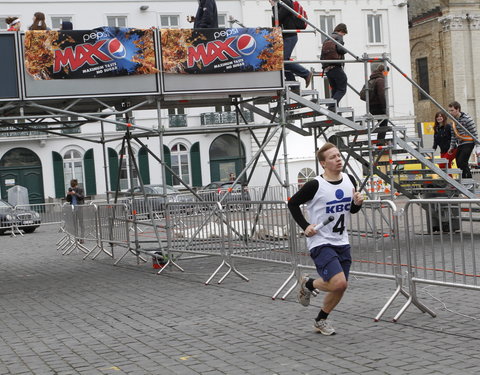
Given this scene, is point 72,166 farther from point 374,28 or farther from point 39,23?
point 39,23

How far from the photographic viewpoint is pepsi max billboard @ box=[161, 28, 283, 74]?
14273mm

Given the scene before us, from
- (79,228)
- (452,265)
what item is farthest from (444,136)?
(452,265)

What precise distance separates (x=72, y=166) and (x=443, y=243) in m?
44.4

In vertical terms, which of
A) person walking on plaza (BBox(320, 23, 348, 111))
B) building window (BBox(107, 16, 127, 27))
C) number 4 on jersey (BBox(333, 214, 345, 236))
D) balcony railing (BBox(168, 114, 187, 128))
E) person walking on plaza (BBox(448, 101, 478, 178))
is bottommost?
number 4 on jersey (BBox(333, 214, 345, 236))

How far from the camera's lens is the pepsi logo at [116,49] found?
13.9 m

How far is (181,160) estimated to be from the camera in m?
53.0

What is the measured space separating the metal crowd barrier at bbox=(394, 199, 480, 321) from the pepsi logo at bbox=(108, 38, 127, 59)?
663 centimetres

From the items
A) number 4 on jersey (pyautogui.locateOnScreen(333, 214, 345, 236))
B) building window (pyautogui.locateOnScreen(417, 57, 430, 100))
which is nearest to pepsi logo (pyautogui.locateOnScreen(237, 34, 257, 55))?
number 4 on jersey (pyautogui.locateOnScreen(333, 214, 345, 236))

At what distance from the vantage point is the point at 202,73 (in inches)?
568

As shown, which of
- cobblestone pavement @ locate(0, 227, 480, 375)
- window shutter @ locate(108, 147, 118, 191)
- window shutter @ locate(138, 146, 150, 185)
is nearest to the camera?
cobblestone pavement @ locate(0, 227, 480, 375)

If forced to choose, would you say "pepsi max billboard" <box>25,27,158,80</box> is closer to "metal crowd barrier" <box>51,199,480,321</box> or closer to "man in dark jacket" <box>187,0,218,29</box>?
"man in dark jacket" <box>187,0,218,29</box>

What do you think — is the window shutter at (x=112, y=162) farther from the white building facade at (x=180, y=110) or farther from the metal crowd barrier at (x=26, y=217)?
the metal crowd barrier at (x=26, y=217)

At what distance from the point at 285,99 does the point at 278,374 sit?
916cm

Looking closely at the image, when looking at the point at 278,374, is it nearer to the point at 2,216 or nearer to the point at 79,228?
the point at 79,228
